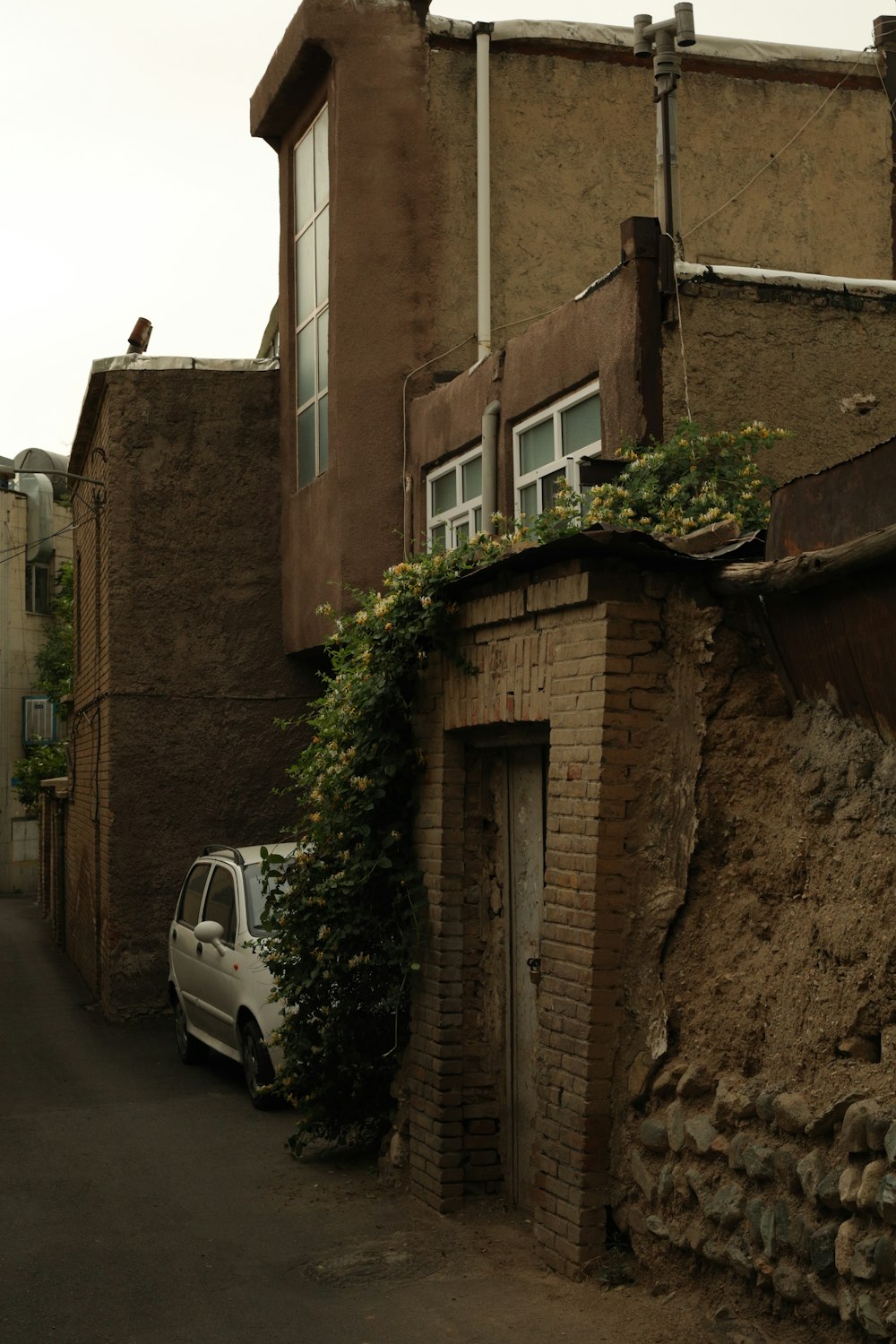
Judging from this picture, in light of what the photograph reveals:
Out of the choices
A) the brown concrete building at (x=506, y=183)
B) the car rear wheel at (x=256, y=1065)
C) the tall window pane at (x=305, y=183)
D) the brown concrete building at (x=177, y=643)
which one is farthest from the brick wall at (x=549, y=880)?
the tall window pane at (x=305, y=183)

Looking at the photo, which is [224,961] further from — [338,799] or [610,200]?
[610,200]

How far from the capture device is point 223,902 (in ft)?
39.2

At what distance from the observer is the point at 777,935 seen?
232 inches

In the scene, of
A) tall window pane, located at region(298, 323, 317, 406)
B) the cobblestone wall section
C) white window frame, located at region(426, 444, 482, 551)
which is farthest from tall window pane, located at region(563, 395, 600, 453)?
the cobblestone wall section

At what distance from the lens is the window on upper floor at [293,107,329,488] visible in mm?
15383

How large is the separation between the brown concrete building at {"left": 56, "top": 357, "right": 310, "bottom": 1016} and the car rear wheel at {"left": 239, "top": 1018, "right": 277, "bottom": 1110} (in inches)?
206

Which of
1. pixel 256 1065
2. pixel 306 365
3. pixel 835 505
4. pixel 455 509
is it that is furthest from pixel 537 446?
pixel 835 505

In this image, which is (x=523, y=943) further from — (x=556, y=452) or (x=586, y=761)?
(x=556, y=452)

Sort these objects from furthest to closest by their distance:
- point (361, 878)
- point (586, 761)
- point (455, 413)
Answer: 1. point (455, 413)
2. point (361, 878)
3. point (586, 761)

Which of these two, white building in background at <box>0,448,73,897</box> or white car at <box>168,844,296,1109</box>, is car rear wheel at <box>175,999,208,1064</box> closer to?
white car at <box>168,844,296,1109</box>

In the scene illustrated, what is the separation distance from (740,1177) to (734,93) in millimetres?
12290

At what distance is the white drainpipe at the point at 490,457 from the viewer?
12.6m

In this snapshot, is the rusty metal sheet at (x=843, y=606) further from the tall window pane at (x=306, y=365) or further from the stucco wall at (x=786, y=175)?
the tall window pane at (x=306, y=365)

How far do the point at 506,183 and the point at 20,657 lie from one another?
1215 inches
